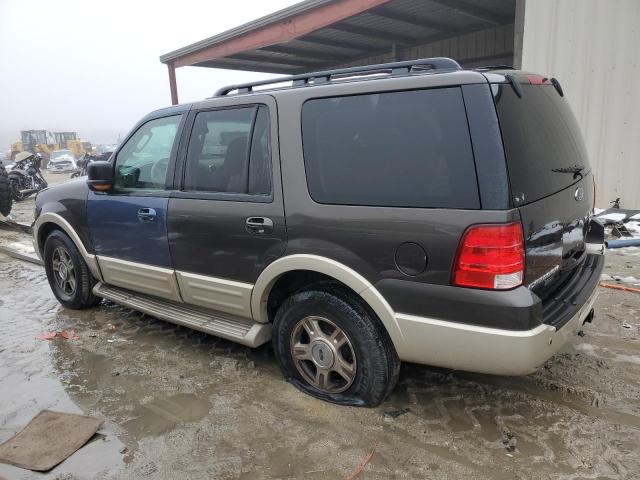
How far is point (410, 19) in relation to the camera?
11195mm

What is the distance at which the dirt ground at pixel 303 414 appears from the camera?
2379 mm

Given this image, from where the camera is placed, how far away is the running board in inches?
123

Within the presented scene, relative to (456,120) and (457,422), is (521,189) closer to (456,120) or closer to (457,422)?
(456,120)

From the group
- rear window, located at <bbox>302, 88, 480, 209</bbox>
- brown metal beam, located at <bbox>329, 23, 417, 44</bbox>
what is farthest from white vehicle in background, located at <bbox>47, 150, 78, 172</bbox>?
rear window, located at <bbox>302, 88, 480, 209</bbox>

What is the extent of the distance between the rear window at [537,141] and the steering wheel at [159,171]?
2.35 metres

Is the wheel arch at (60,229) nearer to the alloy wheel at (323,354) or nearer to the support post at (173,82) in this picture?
the alloy wheel at (323,354)

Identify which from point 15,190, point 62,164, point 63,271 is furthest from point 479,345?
point 62,164

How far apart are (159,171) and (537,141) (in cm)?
255

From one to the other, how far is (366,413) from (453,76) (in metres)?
1.86

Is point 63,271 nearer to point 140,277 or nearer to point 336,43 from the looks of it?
point 140,277

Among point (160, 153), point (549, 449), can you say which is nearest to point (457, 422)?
point (549, 449)

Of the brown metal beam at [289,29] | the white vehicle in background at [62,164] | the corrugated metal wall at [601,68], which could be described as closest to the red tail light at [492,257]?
the corrugated metal wall at [601,68]

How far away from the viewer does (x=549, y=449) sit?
2.41m

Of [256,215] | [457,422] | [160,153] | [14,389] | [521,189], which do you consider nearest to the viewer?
[521,189]
